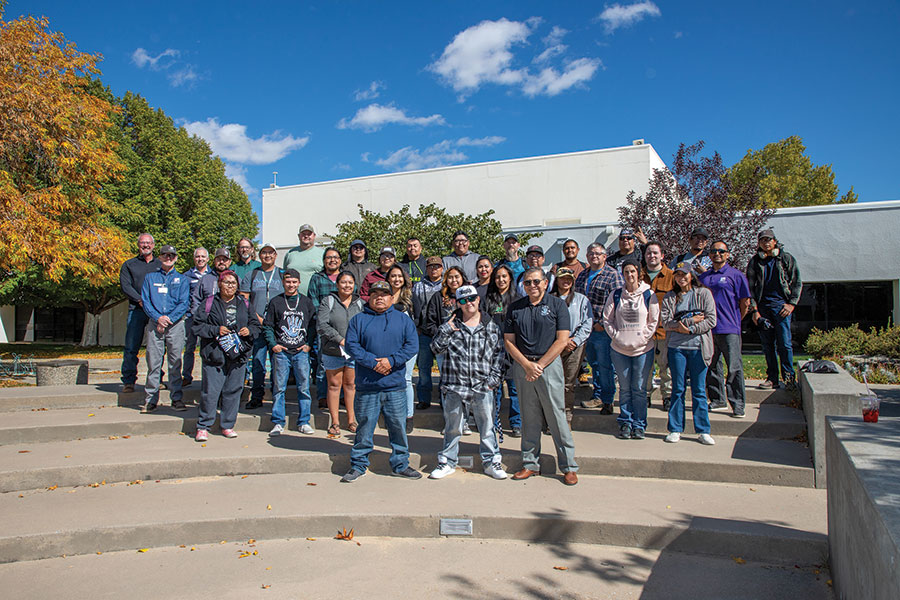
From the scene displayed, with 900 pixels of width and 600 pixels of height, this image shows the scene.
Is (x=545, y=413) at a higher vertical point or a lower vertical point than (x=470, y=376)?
lower

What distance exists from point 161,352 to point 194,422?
114 centimetres

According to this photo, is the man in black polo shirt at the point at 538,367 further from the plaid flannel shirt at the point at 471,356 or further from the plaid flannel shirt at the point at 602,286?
the plaid flannel shirt at the point at 602,286

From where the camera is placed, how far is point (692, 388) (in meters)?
6.16

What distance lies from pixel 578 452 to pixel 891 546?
156 inches

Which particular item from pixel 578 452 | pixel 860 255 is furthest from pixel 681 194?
pixel 578 452

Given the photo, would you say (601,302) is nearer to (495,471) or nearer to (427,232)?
(495,471)

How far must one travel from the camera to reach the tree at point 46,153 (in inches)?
431

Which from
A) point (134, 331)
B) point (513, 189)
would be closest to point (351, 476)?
point (134, 331)

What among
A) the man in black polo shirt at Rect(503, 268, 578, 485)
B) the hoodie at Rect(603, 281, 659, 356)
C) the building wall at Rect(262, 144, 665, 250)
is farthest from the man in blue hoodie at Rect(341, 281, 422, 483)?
the building wall at Rect(262, 144, 665, 250)

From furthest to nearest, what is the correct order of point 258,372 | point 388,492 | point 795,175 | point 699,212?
point 795,175 → point 699,212 → point 258,372 → point 388,492

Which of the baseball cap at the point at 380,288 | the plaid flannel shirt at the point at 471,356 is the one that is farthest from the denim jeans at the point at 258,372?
the plaid flannel shirt at the point at 471,356

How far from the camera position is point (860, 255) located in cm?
1797

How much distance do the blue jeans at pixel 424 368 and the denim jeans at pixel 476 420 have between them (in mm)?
1561

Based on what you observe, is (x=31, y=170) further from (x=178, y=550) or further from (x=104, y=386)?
(x=178, y=550)
